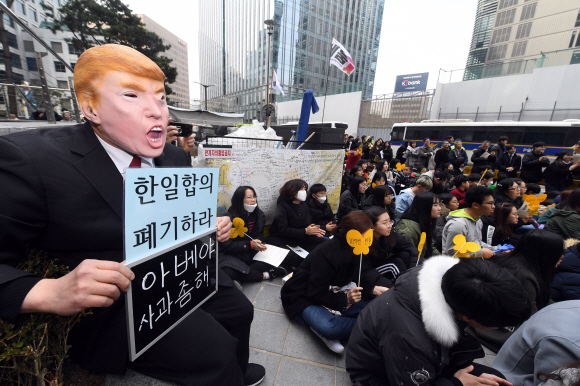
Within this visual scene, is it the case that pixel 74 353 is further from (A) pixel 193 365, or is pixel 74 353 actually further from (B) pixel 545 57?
(B) pixel 545 57

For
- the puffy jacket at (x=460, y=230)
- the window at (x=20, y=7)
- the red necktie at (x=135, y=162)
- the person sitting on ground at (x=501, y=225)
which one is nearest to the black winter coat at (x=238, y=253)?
the red necktie at (x=135, y=162)

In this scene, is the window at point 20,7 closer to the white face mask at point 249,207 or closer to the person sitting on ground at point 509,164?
the white face mask at point 249,207

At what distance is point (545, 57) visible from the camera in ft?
49.8

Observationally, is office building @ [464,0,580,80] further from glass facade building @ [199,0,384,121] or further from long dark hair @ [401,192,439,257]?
long dark hair @ [401,192,439,257]

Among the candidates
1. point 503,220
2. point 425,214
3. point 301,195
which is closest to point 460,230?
point 425,214

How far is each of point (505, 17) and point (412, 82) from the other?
12.0 metres

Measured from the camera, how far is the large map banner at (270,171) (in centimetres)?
385

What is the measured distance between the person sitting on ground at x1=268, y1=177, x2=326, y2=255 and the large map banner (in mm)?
378

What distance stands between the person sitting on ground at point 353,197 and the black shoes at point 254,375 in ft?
10.6

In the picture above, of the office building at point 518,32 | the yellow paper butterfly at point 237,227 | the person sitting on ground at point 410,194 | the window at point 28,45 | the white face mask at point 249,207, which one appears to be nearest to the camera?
the yellow paper butterfly at point 237,227

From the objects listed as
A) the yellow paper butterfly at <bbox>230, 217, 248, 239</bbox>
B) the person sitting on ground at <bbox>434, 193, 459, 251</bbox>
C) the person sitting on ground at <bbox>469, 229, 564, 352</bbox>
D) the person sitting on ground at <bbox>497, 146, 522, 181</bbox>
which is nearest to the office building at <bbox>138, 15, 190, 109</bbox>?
the person sitting on ground at <bbox>497, 146, 522, 181</bbox>

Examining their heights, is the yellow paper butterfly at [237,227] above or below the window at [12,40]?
below

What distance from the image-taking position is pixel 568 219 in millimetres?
3312

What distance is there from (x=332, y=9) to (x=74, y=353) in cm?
5710
